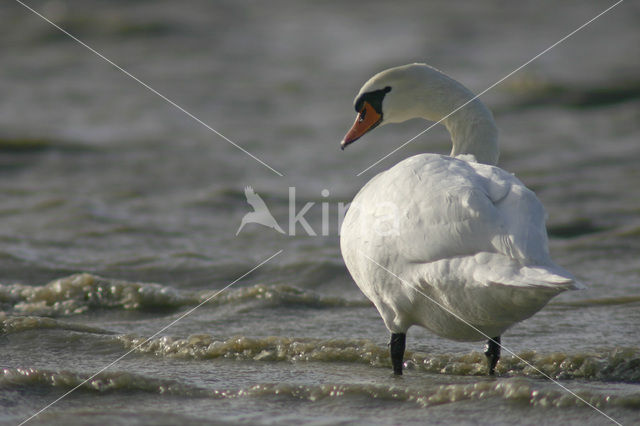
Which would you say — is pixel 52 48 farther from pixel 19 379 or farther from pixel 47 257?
pixel 19 379

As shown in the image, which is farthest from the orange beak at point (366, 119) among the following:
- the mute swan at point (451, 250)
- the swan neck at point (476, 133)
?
the mute swan at point (451, 250)

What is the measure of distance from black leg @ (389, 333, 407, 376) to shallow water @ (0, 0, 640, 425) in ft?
0.15

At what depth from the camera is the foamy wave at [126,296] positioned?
5.71 meters

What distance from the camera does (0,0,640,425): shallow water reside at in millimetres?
4051

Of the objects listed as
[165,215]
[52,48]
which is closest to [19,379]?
[165,215]

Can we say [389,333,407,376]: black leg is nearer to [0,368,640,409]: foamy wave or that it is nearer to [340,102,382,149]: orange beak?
[0,368,640,409]: foamy wave

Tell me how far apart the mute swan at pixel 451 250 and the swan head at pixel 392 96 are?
2.01ft

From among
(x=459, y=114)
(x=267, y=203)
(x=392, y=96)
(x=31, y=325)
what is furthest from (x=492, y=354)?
(x=267, y=203)

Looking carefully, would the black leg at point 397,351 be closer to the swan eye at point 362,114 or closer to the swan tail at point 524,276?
the swan tail at point 524,276

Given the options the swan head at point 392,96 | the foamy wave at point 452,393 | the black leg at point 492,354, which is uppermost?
the swan head at point 392,96

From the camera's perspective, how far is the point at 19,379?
414 centimetres

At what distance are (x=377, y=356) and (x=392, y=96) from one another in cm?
145

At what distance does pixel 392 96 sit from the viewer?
5.20 metres

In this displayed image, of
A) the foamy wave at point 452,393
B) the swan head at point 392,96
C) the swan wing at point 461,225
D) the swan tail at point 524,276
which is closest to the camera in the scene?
the swan tail at point 524,276
